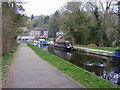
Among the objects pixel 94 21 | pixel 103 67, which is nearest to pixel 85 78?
pixel 103 67

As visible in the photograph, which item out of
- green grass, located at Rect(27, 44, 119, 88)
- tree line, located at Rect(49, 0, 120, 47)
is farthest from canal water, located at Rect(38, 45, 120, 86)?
tree line, located at Rect(49, 0, 120, 47)

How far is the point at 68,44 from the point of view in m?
35.8

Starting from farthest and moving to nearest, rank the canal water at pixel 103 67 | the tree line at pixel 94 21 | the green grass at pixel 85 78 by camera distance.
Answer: the tree line at pixel 94 21 → the canal water at pixel 103 67 → the green grass at pixel 85 78

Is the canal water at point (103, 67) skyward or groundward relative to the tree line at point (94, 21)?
groundward

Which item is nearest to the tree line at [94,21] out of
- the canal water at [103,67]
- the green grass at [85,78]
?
the canal water at [103,67]

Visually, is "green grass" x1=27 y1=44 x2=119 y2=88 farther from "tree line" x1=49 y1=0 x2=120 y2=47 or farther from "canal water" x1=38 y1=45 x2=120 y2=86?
A: "tree line" x1=49 y1=0 x2=120 y2=47

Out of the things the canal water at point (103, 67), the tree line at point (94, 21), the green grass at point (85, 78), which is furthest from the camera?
the tree line at point (94, 21)

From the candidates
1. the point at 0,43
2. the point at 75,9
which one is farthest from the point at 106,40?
the point at 0,43

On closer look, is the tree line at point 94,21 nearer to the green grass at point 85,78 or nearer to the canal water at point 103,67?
the canal water at point 103,67

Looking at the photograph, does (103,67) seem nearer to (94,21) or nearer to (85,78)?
(85,78)

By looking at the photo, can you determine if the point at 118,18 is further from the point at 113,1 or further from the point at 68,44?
the point at 68,44

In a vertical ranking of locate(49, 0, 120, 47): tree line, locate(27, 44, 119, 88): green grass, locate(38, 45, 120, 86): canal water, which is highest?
locate(49, 0, 120, 47): tree line

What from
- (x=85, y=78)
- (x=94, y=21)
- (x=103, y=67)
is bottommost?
(x=103, y=67)

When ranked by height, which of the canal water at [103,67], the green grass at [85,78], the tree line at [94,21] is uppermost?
the tree line at [94,21]
